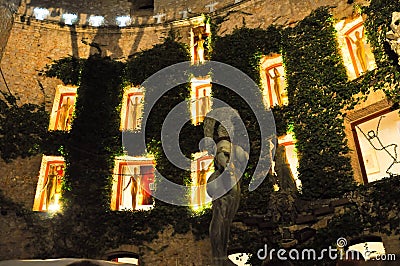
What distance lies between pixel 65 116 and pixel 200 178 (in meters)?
5.41

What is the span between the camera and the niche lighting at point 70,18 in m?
15.0

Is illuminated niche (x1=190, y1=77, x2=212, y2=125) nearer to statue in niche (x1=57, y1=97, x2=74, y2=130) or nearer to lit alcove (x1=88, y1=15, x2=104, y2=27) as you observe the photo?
statue in niche (x1=57, y1=97, x2=74, y2=130)

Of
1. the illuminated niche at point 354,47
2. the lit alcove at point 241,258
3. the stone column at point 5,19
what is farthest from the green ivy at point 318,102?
the stone column at point 5,19

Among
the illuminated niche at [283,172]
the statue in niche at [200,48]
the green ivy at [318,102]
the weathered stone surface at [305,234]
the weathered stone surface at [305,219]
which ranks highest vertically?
the statue in niche at [200,48]

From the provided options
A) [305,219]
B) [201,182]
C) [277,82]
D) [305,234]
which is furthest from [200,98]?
[305,234]

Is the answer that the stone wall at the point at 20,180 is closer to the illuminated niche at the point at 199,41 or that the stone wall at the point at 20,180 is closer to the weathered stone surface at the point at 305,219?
the illuminated niche at the point at 199,41

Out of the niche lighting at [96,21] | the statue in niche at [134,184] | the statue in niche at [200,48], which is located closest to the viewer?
the statue in niche at [134,184]

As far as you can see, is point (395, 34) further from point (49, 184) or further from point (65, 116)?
point (49, 184)

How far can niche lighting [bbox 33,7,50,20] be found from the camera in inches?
579

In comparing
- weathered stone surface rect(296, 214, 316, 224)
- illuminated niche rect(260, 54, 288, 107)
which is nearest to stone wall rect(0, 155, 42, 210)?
illuminated niche rect(260, 54, 288, 107)

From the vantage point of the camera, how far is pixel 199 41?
13797mm

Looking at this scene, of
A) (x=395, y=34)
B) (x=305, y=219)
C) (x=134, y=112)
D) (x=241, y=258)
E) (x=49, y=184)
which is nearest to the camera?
(x=305, y=219)

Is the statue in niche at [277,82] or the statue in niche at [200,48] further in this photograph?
the statue in niche at [200,48]

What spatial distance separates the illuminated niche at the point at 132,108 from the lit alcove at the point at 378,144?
7.04 m
